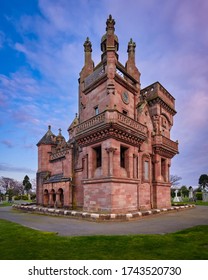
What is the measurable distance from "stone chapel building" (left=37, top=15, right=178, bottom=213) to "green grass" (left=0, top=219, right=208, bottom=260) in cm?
861

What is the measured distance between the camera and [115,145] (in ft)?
57.9

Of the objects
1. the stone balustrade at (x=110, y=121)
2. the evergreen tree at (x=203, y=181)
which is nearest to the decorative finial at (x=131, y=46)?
the stone balustrade at (x=110, y=121)

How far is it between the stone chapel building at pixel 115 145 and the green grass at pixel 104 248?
28.3ft

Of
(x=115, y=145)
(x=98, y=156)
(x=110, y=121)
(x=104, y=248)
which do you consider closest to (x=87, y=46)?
(x=110, y=121)

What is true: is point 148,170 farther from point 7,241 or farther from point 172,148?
point 7,241

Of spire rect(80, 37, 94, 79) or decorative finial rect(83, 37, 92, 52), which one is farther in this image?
decorative finial rect(83, 37, 92, 52)

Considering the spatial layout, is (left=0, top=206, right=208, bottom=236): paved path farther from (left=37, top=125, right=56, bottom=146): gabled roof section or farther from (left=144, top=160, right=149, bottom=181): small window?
(left=37, top=125, right=56, bottom=146): gabled roof section

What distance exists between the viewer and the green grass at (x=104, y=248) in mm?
6199

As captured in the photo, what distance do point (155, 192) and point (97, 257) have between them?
18.4m

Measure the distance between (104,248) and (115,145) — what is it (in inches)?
437

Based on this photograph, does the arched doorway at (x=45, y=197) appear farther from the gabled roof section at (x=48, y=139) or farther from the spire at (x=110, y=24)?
the spire at (x=110, y=24)

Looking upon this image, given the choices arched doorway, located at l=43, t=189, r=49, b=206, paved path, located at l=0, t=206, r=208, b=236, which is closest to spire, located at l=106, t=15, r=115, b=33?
paved path, located at l=0, t=206, r=208, b=236

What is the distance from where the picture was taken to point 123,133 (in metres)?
18.1

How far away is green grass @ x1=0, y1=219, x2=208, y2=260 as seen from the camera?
6.20 m
